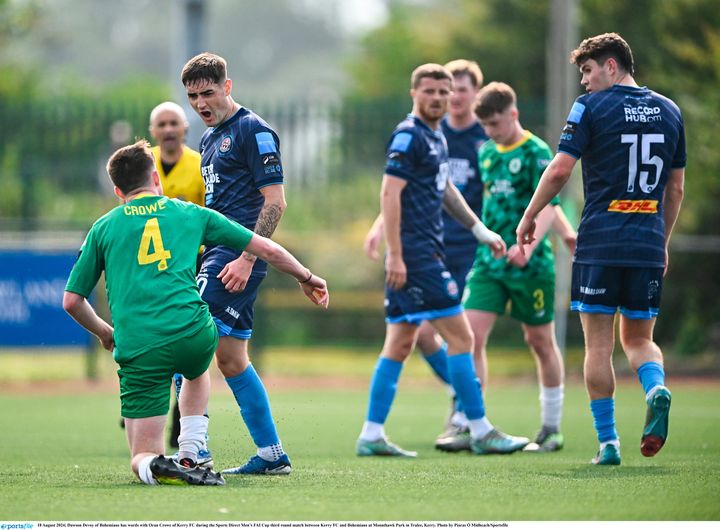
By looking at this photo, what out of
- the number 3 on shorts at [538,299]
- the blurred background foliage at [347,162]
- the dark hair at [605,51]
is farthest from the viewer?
the blurred background foliage at [347,162]

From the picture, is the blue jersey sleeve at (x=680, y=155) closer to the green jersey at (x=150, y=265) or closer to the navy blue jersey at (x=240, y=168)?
the navy blue jersey at (x=240, y=168)

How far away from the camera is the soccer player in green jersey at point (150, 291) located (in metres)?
6.19

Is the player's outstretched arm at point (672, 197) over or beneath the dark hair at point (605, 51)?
beneath

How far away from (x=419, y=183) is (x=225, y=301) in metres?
1.94

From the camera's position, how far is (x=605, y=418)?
24.5 ft

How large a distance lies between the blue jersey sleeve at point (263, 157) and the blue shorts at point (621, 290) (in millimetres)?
1771

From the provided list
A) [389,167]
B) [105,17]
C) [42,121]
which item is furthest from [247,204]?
[105,17]

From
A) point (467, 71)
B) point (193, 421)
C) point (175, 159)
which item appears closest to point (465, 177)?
point (467, 71)

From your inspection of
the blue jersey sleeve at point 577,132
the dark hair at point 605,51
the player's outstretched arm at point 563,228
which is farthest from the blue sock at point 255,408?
the player's outstretched arm at point 563,228

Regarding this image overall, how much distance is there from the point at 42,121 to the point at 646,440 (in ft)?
46.7

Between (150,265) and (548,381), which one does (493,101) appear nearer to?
(548,381)

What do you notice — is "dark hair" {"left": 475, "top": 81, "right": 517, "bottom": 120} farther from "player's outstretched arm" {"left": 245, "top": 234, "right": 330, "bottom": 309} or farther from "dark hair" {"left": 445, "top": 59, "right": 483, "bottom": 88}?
"player's outstretched arm" {"left": 245, "top": 234, "right": 330, "bottom": 309}

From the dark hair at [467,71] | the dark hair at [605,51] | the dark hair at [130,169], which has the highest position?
the dark hair at [467,71]

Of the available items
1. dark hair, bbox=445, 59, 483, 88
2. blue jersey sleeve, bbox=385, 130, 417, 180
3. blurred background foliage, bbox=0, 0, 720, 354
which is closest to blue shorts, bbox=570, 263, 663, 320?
blue jersey sleeve, bbox=385, 130, 417, 180
